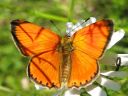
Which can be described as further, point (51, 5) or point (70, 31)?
point (51, 5)

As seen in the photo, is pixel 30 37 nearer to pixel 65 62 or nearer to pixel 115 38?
pixel 65 62

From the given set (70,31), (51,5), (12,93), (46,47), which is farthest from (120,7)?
(46,47)

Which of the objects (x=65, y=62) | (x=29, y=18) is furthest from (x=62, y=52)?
(x=29, y=18)

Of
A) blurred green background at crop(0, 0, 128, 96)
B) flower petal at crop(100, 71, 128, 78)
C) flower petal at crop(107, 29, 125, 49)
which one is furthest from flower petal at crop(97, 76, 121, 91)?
blurred green background at crop(0, 0, 128, 96)

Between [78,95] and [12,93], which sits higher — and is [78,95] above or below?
above

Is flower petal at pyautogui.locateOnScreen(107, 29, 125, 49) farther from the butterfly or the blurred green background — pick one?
the blurred green background

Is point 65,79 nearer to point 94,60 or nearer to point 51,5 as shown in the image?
point 94,60

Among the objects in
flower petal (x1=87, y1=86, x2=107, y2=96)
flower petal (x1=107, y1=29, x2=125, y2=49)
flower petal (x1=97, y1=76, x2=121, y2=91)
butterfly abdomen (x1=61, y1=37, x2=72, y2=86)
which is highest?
flower petal (x1=107, y1=29, x2=125, y2=49)
